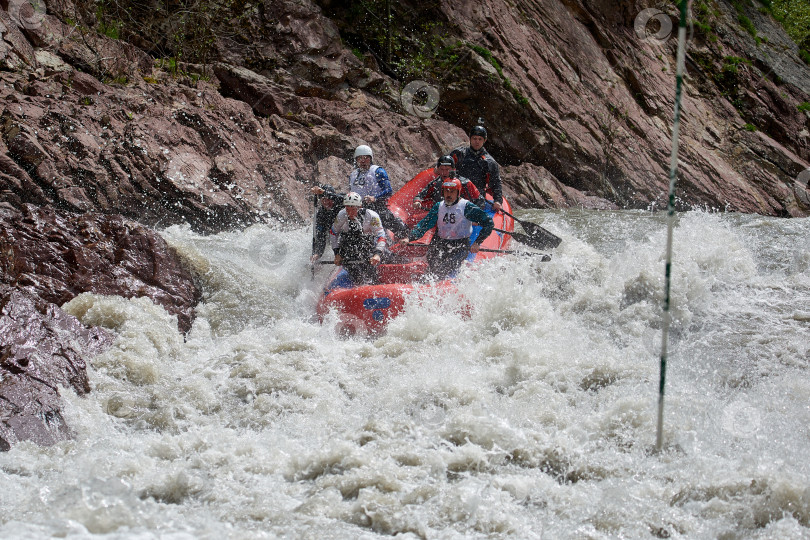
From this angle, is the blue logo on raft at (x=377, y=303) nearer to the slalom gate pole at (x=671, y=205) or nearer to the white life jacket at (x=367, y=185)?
the white life jacket at (x=367, y=185)

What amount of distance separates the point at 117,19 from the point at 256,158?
3.94 meters

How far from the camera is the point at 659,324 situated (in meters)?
6.20

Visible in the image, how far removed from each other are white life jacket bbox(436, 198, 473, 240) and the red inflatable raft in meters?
0.26

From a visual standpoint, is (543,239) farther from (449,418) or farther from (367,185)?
(449,418)

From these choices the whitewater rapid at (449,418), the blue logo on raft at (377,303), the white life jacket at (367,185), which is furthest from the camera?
the white life jacket at (367,185)

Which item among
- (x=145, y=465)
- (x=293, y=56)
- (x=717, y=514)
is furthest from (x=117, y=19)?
(x=717, y=514)

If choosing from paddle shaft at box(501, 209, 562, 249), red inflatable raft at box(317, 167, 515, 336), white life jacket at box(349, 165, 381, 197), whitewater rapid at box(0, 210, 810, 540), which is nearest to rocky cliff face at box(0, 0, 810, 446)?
whitewater rapid at box(0, 210, 810, 540)

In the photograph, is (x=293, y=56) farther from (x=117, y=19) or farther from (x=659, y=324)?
(x=659, y=324)

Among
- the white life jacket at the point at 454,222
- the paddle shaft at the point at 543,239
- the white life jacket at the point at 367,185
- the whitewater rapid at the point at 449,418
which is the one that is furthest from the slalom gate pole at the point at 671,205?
the white life jacket at the point at 367,185

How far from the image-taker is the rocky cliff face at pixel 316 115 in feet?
21.5

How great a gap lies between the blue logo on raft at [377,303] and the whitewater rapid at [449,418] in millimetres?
185

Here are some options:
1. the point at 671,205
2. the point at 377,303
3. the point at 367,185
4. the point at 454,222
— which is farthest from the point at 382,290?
the point at 671,205

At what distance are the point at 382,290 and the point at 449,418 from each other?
2.08 m

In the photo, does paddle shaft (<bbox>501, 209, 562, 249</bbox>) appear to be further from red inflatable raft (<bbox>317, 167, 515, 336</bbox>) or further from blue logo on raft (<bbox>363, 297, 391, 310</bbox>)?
blue logo on raft (<bbox>363, 297, 391, 310</bbox>)
